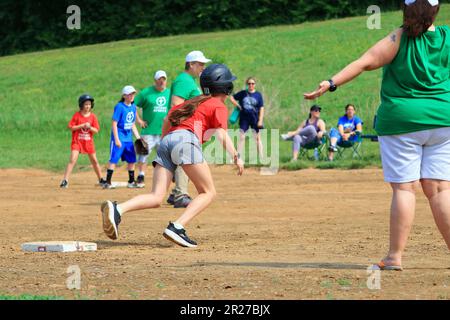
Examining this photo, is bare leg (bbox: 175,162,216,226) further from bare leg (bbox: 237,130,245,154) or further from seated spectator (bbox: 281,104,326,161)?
bare leg (bbox: 237,130,245,154)

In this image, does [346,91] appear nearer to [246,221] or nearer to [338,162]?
[338,162]

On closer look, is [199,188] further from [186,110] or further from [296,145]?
[296,145]

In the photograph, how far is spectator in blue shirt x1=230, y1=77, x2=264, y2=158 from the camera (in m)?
24.8

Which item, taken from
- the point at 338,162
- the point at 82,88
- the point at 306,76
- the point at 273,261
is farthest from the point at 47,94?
the point at 273,261

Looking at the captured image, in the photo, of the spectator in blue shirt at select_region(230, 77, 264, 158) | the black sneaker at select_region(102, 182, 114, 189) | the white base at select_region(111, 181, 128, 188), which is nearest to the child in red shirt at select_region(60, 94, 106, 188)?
the white base at select_region(111, 181, 128, 188)

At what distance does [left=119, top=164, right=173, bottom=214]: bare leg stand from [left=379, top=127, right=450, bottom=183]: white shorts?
2.85 meters

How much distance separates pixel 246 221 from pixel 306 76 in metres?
25.3

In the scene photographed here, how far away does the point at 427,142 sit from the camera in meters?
8.26

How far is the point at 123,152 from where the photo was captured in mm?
19516

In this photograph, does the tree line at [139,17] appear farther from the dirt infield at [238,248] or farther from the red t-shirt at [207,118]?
the red t-shirt at [207,118]

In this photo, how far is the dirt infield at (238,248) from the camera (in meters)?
7.64

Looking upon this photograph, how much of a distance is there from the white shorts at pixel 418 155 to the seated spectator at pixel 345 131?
15.0 meters

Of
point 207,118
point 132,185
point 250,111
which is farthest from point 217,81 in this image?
point 250,111
